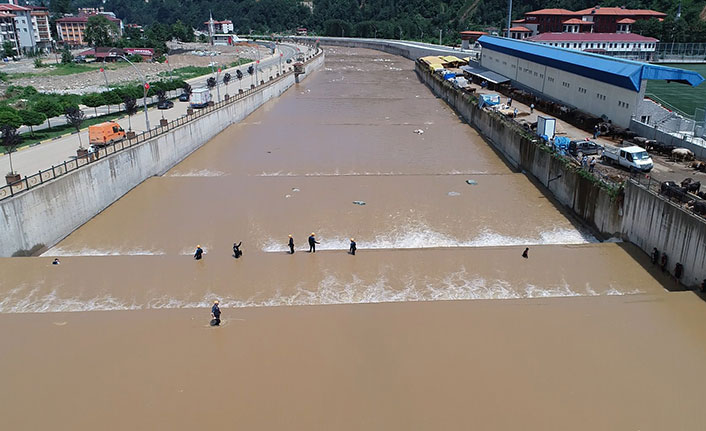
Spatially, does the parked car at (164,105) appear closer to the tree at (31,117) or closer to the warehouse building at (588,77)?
the tree at (31,117)

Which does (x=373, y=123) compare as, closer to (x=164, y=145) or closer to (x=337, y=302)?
(x=164, y=145)

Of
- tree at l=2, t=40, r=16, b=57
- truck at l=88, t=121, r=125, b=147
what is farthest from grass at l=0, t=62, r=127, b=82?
truck at l=88, t=121, r=125, b=147

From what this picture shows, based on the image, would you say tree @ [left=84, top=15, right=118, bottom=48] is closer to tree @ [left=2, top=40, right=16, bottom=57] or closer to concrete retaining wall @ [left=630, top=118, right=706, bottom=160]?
tree @ [left=2, top=40, right=16, bottom=57]

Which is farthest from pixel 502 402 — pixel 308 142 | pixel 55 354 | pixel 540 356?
pixel 308 142

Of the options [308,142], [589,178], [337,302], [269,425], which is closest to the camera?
[269,425]

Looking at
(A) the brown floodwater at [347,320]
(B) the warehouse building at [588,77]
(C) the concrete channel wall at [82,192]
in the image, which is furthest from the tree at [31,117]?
(B) the warehouse building at [588,77]

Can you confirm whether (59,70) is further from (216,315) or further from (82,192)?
(216,315)

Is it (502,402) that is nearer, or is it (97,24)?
(502,402)
